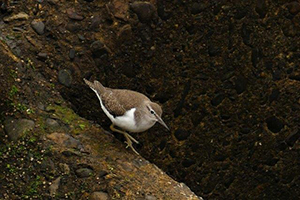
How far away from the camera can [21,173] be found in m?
6.66

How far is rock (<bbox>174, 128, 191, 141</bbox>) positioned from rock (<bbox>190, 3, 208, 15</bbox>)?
195cm

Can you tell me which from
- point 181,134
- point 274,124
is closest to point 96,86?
point 181,134

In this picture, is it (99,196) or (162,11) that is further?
(162,11)

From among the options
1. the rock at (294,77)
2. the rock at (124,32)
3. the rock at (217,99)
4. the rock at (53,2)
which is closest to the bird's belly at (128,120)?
the rock at (124,32)

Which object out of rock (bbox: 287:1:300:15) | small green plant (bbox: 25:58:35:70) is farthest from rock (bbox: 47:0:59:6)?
rock (bbox: 287:1:300:15)

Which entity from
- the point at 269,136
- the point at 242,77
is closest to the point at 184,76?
the point at 242,77

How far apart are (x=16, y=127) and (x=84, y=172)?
1017mm

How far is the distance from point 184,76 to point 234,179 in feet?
7.33

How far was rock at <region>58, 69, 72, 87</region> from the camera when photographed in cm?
797

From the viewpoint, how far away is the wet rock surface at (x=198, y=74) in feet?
26.4

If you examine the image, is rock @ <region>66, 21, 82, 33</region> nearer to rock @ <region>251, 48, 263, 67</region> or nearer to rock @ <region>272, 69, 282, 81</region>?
rock @ <region>251, 48, 263, 67</region>

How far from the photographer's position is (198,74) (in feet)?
29.6

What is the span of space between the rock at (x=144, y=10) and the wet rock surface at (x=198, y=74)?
0.02m

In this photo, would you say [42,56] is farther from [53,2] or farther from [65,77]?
[53,2]
